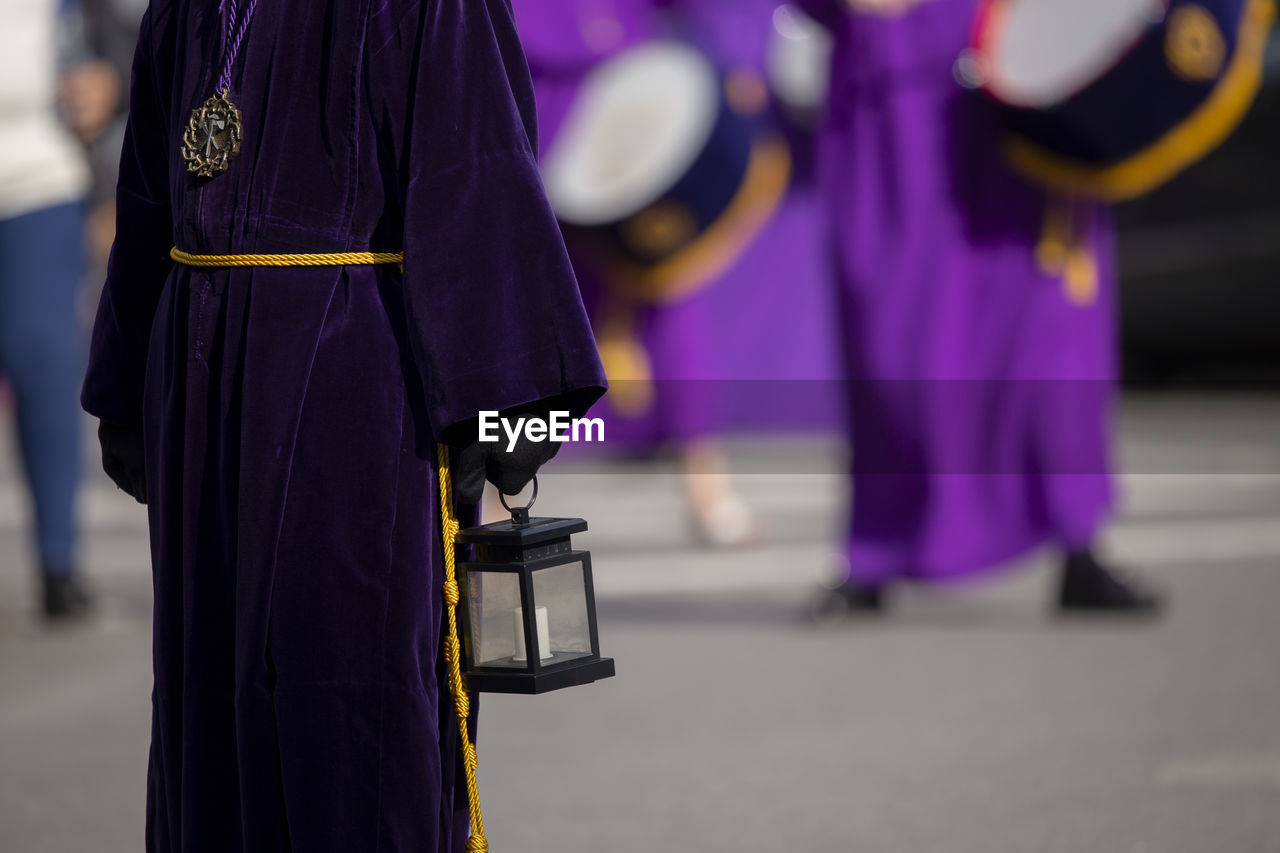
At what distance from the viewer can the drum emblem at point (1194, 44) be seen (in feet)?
13.8

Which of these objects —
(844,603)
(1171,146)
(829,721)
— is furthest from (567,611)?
(1171,146)

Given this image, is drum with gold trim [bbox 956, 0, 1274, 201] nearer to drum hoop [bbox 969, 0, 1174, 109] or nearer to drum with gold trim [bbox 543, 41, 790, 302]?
drum hoop [bbox 969, 0, 1174, 109]

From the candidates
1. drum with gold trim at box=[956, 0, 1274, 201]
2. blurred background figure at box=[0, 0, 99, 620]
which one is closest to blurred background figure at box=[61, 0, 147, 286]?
blurred background figure at box=[0, 0, 99, 620]

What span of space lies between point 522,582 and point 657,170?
14.9ft

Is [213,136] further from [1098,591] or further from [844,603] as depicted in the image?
[1098,591]

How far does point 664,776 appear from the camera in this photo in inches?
126

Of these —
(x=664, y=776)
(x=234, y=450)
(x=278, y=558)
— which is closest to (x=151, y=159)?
(x=234, y=450)

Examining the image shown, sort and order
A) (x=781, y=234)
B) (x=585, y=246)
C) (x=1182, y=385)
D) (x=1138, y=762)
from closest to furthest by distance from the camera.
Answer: (x=1138, y=762)
(x=585, y=246)
(x=781, y=234)
(x=1182, y=385)

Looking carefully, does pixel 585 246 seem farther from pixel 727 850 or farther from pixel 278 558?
pixel 278 558

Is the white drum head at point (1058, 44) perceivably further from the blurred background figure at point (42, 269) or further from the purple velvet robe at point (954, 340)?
the blurred background figure at point (42, 269)

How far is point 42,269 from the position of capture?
4.70 metres

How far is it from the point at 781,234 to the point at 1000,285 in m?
3.63

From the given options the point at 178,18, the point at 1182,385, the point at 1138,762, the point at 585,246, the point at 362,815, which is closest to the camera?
the point at 362,815

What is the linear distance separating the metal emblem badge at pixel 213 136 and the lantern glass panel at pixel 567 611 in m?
0.56
